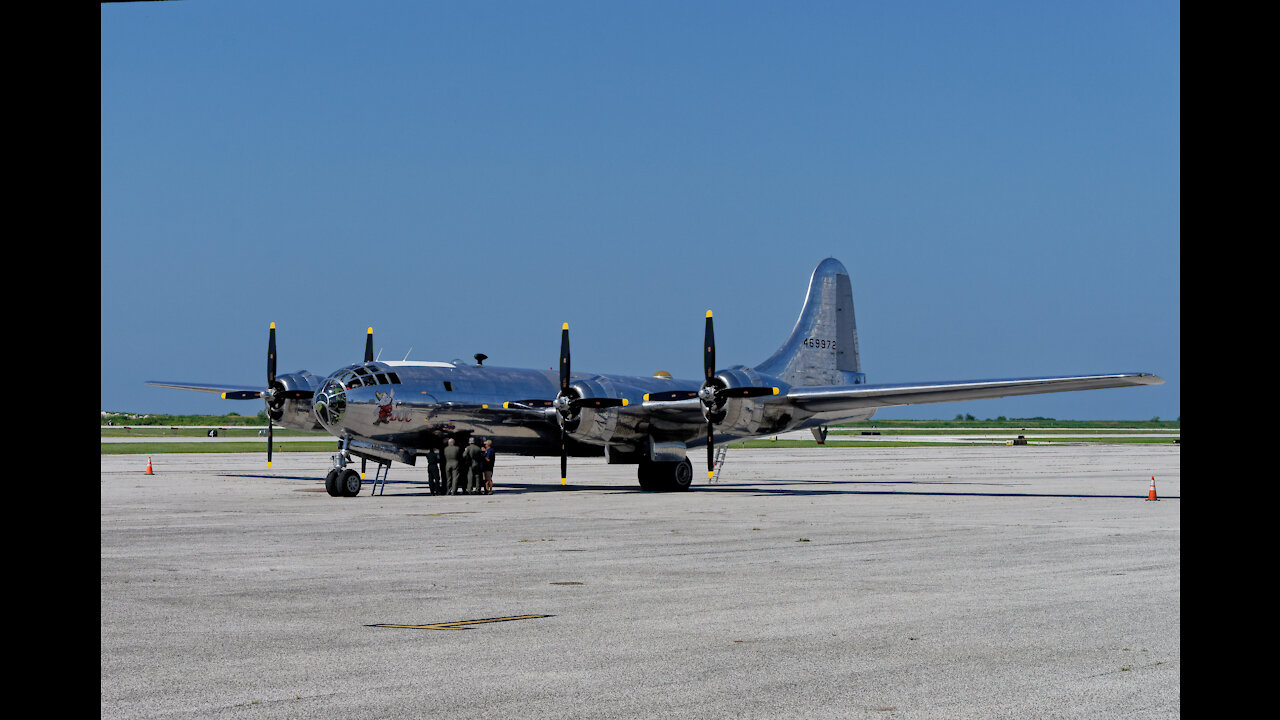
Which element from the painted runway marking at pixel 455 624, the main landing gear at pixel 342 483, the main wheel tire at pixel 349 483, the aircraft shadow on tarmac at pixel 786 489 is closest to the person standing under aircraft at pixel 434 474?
the aircraft shadow on tarmac at pixel 786 489

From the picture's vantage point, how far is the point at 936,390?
31703mm

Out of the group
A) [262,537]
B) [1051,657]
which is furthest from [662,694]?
[262,537]

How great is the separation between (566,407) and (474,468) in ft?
9.73

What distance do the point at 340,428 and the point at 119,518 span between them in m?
8.32

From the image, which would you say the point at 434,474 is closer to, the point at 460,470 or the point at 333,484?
the point at 460,470

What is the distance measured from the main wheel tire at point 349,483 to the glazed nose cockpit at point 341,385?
1.50 metres

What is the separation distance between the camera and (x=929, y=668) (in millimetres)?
8938

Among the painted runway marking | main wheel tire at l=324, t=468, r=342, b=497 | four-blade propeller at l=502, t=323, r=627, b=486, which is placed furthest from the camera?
four-blade propeller at l=502, t=323, r=627, b=486

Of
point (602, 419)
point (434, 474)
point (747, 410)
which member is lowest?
point (434, 474)

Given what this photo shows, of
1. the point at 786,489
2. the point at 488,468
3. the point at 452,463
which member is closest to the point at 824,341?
the point at 786,489

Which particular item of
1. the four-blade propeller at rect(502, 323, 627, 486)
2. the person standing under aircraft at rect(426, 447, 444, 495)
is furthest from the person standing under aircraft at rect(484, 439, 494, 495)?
the four-blade propeller at rect(502, 323, 627, 486)

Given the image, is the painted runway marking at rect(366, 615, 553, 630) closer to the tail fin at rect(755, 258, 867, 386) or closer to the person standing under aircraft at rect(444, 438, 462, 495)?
the person standing under aircraft at rect(444, 438, 462, 495)

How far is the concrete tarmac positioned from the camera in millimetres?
8039
